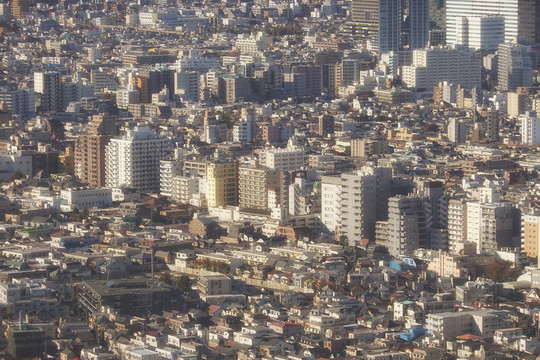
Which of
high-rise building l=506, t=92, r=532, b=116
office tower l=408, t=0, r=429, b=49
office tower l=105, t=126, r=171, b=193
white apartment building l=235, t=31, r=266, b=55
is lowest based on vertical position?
office tower l=105, t=126, r=171, b=193

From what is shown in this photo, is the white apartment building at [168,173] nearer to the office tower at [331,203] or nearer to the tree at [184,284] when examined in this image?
the office tower at [331,203]

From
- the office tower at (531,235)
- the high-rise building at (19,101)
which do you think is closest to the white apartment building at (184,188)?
the office tower at (531,235)

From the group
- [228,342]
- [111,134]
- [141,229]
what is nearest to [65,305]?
[228,342]

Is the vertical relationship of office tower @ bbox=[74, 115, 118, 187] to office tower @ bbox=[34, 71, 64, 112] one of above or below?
below

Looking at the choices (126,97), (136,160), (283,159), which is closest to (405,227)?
(283,159)

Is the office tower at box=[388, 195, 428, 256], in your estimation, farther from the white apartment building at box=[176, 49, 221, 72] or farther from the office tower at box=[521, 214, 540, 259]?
the white apartment building at box=[176, 49, 221, 72]

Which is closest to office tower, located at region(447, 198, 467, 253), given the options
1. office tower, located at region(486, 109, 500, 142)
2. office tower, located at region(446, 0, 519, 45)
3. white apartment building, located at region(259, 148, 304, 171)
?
white apartment building, located at region(259, 148, 304, 171)

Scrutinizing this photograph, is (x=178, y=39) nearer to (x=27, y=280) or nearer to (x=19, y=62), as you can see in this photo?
(x=19, y=62)
